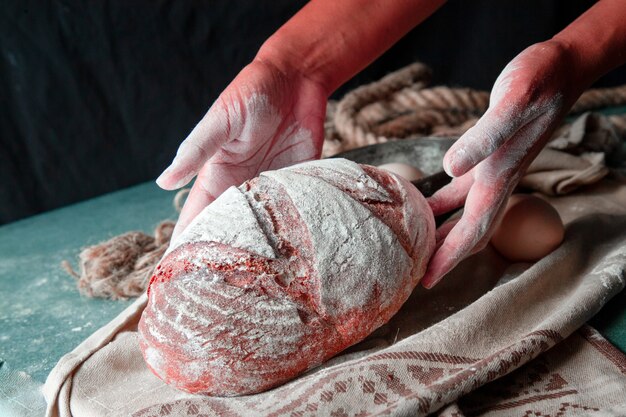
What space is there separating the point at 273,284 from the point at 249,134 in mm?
489

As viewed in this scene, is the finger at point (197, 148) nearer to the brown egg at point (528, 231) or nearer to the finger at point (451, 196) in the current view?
the finger at point (451, 196)

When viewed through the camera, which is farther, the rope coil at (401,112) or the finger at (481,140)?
the rope coil at (401,112)

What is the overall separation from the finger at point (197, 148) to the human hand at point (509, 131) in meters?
0.49

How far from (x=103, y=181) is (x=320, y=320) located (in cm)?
183

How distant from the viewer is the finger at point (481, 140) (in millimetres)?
1230

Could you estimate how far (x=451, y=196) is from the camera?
152cm

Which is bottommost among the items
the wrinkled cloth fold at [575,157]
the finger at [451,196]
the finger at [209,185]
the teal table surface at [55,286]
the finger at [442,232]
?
the teal table surface at [55,286]

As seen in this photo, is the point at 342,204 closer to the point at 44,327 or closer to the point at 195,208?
the point at 195,208

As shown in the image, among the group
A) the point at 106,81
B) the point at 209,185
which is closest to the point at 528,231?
the point at 209,185

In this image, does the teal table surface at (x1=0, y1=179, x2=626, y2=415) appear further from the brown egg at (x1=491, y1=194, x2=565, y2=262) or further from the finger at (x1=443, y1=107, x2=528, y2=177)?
the finger at (x1=443, y1=107, x2=528, y2=177)

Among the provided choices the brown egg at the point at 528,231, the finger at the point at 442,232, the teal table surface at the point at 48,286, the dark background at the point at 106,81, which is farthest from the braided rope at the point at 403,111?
the finger at the point at 442,232

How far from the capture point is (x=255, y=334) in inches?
45.6

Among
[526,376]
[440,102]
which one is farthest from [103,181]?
[526,376]

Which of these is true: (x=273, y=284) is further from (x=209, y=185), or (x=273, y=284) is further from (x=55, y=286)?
(x=55, y=286)
